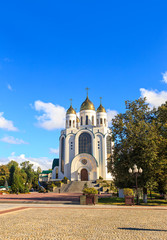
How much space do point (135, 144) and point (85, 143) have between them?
113ft

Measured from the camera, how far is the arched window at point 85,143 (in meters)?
54.1

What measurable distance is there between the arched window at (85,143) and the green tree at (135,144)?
30.9 meters

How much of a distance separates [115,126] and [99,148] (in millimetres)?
31937

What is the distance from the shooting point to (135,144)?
2056 cm

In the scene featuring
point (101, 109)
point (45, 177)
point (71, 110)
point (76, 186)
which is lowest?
point (76, 186)

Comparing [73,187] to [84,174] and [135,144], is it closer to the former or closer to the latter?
[84,174]

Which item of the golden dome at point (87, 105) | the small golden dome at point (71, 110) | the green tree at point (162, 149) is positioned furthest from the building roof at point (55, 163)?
the green tree at point (162, 149)

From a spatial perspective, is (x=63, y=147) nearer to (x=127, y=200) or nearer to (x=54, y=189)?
(x=54, y=189)

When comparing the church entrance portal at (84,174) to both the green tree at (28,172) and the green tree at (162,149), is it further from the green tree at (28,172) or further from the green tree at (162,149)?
the green tree at (162,149)

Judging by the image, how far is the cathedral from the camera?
51.8m

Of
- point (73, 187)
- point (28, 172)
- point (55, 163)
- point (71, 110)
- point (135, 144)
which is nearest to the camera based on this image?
point (135, 144)

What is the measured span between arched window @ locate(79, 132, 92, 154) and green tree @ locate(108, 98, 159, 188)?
3095 cm

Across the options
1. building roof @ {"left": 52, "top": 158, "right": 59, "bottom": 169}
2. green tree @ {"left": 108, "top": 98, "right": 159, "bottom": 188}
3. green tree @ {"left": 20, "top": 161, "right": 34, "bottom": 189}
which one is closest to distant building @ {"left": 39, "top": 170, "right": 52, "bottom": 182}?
green tree @ {"left": 20, "top": 161, "right": 34, "bottom": 189}

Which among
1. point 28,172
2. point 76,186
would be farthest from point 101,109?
point 28,172
